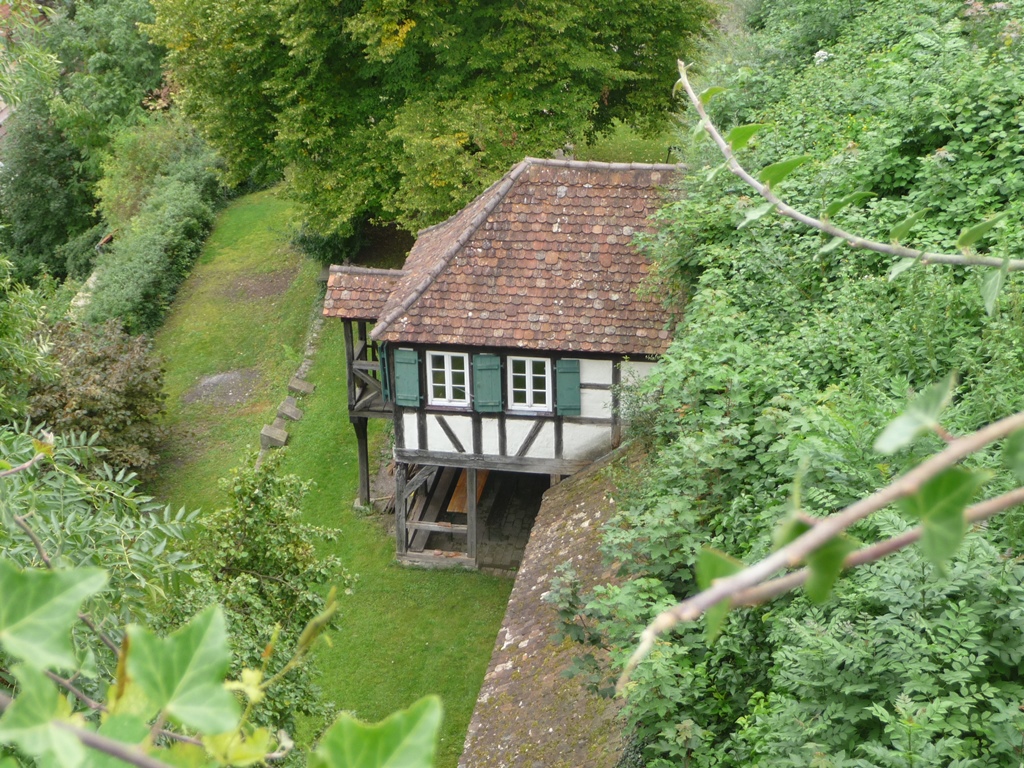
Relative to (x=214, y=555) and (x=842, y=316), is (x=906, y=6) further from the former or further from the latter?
(x=214, y=555)

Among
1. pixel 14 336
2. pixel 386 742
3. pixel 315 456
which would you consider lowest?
pixel 315 456

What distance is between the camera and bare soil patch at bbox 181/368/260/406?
1870 cm

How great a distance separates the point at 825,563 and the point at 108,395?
1605 centimetres

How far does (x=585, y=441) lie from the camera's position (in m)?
12.3

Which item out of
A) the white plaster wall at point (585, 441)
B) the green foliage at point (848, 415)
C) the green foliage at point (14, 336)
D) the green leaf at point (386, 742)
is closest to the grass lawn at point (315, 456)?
the green foliage at point (14, 336)

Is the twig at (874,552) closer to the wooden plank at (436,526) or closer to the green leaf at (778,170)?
the green leaf at (778,170)

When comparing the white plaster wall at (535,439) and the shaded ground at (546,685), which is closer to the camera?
the shaded ground at (546,685)

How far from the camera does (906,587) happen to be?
4.71 m

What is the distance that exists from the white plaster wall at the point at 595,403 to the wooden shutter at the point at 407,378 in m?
2.07

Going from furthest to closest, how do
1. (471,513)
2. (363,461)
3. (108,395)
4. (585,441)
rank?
1. (108,395)
2. (363,461)
3. (471,513)
4. (585,441)

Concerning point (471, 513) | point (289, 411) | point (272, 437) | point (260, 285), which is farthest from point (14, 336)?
point (260, 285)

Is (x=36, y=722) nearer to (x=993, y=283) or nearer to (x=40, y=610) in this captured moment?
(x=40, y=610)

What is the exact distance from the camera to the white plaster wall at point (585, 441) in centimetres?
1225

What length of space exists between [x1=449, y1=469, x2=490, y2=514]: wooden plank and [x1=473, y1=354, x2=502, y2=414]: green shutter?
291 centimetres
